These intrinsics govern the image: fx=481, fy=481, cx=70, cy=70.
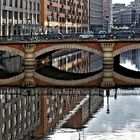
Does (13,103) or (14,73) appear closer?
(13,103)

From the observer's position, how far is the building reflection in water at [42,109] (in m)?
47.0

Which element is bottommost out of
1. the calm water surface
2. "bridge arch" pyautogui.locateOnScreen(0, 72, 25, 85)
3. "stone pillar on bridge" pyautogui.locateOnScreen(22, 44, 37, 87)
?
the calm water surface

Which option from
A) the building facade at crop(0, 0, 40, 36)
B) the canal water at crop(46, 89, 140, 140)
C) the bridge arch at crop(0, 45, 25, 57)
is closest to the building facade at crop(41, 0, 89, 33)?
the building facade at crop(0, 0, 40, 36)

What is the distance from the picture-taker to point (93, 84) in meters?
69.5

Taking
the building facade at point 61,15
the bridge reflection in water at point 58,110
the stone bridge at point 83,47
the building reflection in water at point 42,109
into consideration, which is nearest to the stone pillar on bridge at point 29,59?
the stone bridge at point 83,47

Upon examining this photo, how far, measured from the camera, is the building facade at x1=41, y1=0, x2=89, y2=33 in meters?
146

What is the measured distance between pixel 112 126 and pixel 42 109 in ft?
40.3

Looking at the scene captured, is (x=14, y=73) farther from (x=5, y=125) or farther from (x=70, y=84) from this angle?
(x=5, y=125)

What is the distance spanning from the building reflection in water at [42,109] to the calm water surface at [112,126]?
46.7 inches

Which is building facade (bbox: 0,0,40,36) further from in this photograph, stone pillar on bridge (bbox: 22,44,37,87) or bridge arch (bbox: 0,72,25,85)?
bridge arch (bbox: 0,72,25,85)

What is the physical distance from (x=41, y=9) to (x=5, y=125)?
3919 inches

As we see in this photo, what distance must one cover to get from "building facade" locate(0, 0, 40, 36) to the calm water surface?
5760cm

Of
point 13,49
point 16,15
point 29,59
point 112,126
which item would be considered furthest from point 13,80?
point 16,15

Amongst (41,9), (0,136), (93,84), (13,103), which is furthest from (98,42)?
(41,9)
